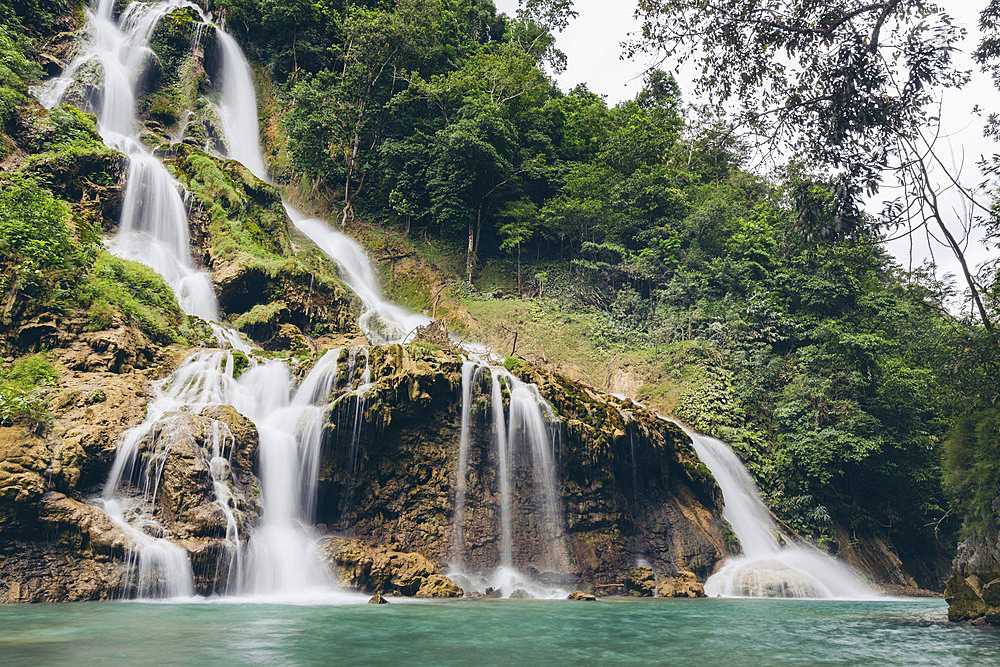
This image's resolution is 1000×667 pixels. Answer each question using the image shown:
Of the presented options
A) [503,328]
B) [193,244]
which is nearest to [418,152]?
[503,328]

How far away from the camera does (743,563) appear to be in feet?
51.1

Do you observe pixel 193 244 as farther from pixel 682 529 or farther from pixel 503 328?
pixel 682 529

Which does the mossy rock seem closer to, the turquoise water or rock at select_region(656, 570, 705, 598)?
the turquoise water

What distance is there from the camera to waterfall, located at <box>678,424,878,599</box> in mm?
14688

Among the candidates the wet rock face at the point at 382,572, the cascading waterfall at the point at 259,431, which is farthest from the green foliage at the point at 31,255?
the wet rock face at the point at 382,572

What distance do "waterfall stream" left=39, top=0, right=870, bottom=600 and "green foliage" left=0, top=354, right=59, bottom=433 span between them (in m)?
1.46

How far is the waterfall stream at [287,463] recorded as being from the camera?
10.8 m

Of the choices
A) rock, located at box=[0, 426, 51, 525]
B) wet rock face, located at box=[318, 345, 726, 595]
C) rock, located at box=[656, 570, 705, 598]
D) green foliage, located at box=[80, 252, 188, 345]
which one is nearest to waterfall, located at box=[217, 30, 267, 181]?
green foliage, located at box=[80, 252, 188, 345]

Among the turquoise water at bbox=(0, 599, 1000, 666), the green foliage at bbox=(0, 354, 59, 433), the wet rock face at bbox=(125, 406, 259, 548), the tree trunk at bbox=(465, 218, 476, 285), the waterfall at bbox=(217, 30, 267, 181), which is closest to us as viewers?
the turquoise water at bbox=(0, 599, 1000, 666)

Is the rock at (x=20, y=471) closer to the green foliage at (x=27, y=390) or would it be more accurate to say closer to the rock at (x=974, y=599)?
the green foliage at (x=27, y=390)

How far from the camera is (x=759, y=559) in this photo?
Result: 16.5 meters

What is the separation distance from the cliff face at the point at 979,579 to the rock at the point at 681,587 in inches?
205

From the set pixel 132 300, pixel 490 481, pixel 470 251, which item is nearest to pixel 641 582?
pixel 490 481

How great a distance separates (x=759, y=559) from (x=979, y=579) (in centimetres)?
728
